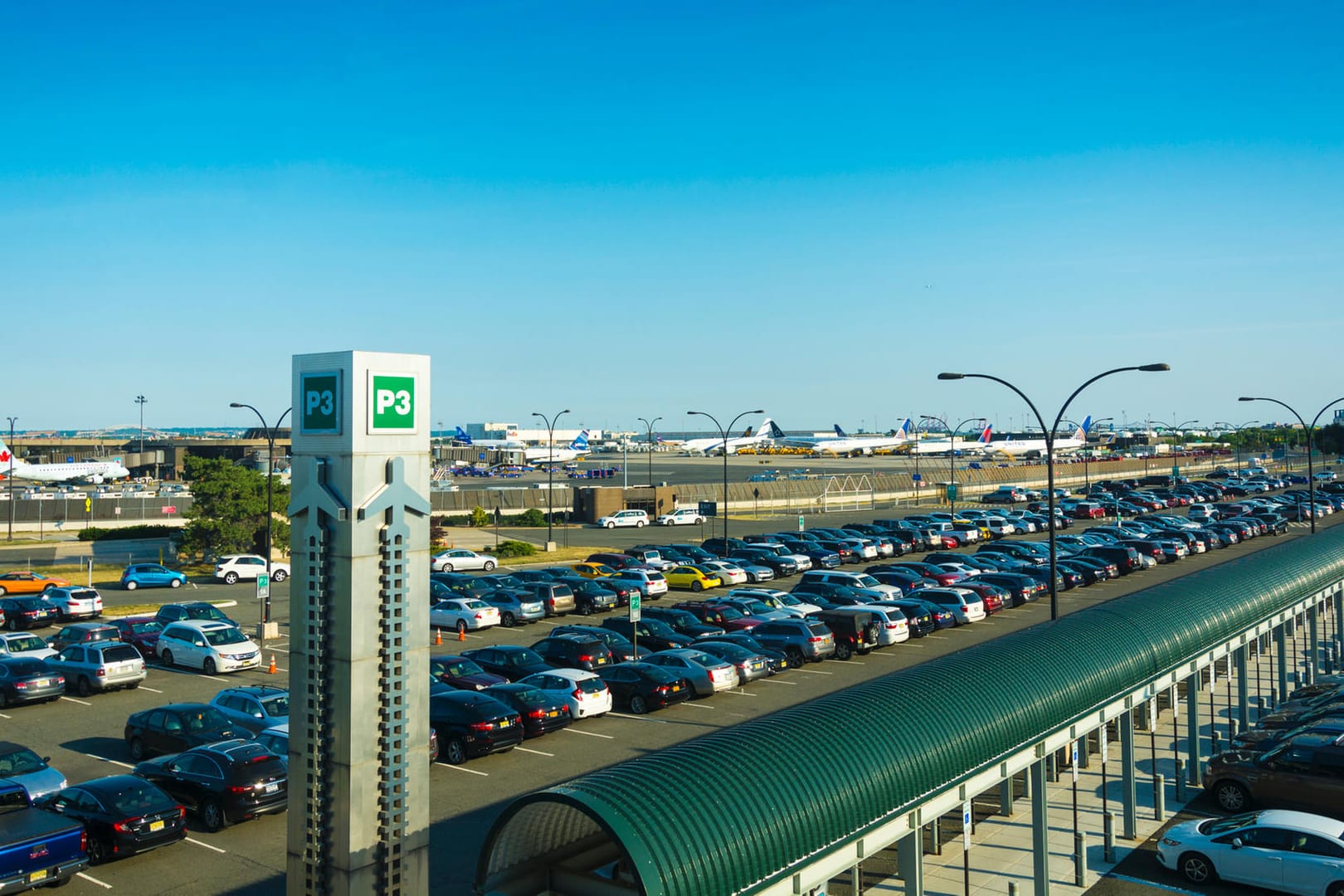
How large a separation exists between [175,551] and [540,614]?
91.2ft

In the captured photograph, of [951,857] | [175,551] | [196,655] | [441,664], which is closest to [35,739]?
[196,655]

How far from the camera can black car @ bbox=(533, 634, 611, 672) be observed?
29.1m

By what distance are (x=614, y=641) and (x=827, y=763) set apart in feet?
66.8

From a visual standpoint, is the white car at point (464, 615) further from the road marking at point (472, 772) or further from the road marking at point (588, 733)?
the road marking at point (472, 772)

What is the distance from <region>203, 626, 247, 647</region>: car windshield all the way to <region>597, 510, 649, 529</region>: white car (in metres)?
44.5

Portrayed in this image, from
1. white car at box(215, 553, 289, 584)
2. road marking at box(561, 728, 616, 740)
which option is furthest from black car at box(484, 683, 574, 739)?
white car at box(215, 553, 289, 584)

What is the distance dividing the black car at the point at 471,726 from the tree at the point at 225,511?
3509 cm

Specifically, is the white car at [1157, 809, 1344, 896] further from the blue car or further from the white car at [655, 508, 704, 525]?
the white car at [655, 508, 704, 525]

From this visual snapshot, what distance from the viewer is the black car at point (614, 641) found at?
30.3 metres

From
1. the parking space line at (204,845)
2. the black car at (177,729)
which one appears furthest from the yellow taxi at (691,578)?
the parking space line at (204,845)

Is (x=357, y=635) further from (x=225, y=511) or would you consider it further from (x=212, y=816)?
(x=225, y=511)

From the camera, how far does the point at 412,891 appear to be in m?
9.98

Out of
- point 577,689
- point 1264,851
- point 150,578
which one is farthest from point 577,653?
point 150,578

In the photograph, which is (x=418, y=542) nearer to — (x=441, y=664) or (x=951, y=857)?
(x=951, y=857)
